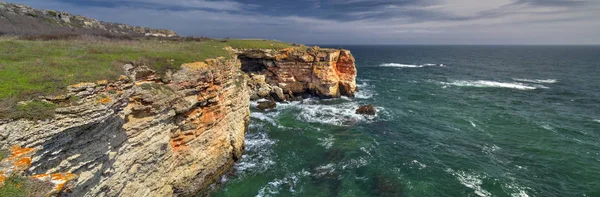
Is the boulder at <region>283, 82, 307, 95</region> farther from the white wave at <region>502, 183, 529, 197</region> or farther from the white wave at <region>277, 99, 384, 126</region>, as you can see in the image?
the white wave at <region>502, 183, 529, 197</region>

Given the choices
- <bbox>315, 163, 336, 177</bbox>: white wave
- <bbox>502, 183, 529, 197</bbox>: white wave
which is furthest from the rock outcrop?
<bbox>502, 183, 529, 197</bbox>: white wave

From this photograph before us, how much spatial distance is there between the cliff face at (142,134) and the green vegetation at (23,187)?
315mm

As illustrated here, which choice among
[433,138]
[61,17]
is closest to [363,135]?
[433,138]

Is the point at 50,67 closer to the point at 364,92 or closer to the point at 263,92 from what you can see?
the point at 263,92

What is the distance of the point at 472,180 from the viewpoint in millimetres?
23766

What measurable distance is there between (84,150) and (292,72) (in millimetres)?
41138

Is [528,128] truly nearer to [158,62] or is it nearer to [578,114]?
[578,114]

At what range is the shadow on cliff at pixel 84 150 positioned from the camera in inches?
432

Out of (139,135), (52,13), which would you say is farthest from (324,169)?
(52,13)

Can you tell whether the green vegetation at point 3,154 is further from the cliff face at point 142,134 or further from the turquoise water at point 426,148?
the turquoise water at point 426,148

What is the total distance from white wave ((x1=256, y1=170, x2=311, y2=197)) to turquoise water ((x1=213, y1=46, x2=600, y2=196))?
3.1 inches

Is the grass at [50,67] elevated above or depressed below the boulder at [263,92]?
above

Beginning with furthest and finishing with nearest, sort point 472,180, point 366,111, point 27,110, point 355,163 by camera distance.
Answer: point 366,111 → point 355,163 → point 472,180 → point 27,110

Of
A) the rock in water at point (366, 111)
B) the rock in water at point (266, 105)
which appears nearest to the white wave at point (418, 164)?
the rock in water at point (366, 111)
